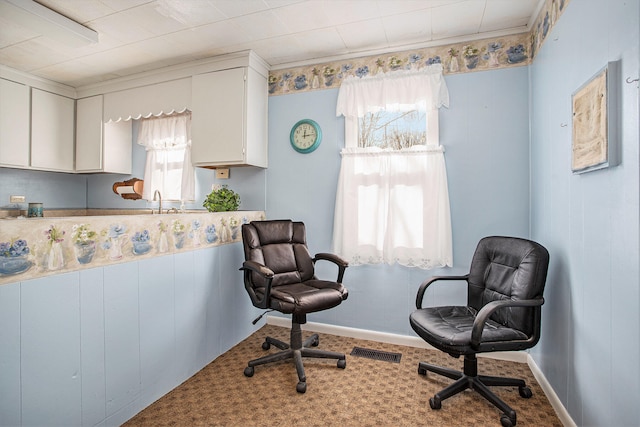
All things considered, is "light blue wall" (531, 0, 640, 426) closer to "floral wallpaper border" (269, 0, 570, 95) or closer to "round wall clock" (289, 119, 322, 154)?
"floral wallpaper border" (269, 0, 570, 95)

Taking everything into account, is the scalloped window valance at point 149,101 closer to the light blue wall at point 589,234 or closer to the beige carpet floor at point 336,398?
the beige carpet floor at point 336,398

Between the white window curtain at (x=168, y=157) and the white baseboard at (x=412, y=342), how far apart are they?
5.57 ft

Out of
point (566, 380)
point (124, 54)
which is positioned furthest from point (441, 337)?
point (124, 54)

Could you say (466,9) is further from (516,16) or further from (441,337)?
(441,337)

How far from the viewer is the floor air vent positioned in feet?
8.19

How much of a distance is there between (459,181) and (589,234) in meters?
1.16

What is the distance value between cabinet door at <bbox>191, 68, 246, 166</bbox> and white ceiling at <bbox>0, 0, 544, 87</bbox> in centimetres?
24

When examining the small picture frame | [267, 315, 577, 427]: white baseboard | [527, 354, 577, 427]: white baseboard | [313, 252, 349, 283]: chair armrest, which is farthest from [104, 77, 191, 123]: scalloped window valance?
[527, 354, 577, 427]: white baseboard

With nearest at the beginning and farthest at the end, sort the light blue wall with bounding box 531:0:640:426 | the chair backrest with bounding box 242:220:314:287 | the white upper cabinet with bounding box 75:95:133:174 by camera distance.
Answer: the light blue wall with bounding box 531:0:640:426
the chair backrest with bounding box 242:220:314:287
the white upper cabinet with bounding box 75:95:133:174

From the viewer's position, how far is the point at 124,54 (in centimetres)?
294

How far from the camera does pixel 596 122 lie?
1.43 metres

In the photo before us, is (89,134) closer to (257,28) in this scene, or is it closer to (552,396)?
(257,28)

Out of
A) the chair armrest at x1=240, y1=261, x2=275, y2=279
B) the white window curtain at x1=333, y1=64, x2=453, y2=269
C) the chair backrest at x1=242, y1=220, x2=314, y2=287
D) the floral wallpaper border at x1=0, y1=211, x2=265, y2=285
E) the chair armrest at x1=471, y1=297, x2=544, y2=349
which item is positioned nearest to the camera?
the floral wallpaper border at x1=0, y1=211, x2=265, y2=285

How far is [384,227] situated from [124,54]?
2816mm
